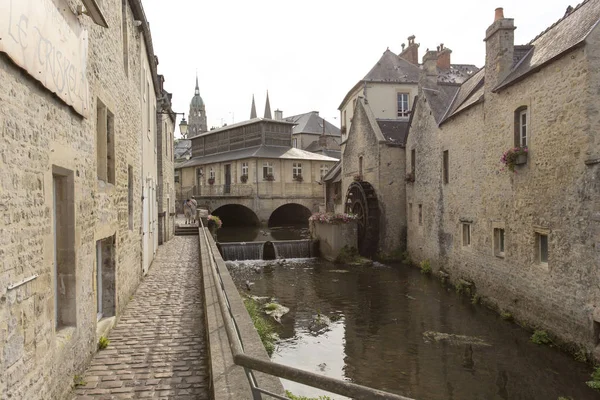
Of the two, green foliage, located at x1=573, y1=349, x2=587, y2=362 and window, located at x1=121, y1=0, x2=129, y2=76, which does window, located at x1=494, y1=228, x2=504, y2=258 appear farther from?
window, located at x1=121, y1=0, x2=129, y2=76

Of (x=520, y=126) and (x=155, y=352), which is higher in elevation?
(x=520, y=126)

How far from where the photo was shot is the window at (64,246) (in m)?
4.74

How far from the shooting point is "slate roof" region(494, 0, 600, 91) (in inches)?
360

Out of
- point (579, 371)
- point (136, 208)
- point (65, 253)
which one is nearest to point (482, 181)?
point (579, 371)

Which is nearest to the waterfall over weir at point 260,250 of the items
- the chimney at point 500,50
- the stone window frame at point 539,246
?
the chimney at point 500,50

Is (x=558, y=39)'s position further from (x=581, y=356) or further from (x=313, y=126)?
(x=313, y=126)

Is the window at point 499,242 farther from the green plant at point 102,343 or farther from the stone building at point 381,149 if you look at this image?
the green plant at point 102,343

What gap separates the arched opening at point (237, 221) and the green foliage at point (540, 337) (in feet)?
77.7

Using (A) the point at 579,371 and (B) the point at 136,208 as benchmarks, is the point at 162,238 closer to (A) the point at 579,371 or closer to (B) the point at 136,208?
(B) the point at 136,208

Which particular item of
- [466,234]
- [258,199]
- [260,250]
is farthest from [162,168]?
[258,199]

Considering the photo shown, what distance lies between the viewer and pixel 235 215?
41.6 meters

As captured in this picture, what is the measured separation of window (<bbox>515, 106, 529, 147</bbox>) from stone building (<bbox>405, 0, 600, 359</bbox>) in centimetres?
2

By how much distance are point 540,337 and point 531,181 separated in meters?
3.37

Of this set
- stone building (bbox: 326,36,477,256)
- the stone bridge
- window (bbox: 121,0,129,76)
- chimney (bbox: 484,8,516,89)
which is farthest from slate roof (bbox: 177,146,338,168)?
window (bbox: 121,0,129,76)
